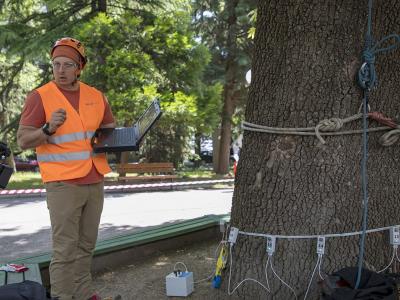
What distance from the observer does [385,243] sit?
12.0 ft

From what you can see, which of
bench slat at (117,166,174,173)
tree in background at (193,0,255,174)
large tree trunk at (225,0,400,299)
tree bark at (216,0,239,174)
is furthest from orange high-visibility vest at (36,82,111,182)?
tree bark at (216,0,239,174)

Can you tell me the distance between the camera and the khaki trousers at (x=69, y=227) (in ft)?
11.1

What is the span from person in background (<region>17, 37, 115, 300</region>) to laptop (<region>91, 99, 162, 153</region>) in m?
0.07

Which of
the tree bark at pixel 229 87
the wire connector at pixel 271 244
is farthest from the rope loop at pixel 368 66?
the tree bark at pixel 229 87

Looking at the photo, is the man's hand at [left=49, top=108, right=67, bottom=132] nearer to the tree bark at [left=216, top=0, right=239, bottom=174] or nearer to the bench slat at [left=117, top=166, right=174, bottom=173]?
the bench slat at [left=117, top=166, right=174, bottom=173]

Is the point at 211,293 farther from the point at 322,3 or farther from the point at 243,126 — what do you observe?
the point at 322,3

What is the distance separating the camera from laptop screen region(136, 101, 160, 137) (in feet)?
11.6

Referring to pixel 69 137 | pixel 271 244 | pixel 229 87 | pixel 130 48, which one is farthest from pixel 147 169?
pixel 271 244

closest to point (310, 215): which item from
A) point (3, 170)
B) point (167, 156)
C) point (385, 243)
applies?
point (385, 243)

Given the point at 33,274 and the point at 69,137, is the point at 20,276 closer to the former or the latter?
the point at 33,274

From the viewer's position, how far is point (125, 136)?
367 cm

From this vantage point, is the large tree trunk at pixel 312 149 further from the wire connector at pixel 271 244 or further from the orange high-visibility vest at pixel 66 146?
the orange high-visibility vest at pixel 66 146

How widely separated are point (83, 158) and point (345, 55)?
1.87 m

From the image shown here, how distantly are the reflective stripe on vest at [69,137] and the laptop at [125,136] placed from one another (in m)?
0.06
